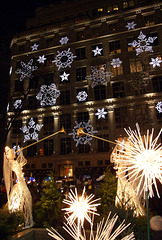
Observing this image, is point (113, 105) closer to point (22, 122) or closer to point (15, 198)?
point (22, 122)

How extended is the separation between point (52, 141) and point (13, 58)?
15.8m

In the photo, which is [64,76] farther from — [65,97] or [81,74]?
[65,97]

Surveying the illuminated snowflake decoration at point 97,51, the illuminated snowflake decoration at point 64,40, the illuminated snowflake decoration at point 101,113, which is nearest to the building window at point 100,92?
the illuminated snowflake decoration at point 101,113

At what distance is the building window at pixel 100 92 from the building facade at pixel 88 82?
0.13 m

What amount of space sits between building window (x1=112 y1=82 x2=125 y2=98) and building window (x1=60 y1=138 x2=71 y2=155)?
8479mm

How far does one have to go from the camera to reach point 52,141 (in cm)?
2645

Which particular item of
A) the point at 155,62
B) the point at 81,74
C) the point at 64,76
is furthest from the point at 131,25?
the point at 64,76

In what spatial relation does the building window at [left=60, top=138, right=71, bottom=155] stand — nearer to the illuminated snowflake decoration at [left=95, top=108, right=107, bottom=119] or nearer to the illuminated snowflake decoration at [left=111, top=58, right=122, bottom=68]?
the illuminated snowflake decoration at [left=95, top=108, right=107, bottom=119]

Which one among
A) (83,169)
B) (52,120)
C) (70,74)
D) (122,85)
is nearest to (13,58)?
(70,74)

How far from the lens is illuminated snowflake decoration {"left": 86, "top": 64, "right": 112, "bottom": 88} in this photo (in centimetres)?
2552

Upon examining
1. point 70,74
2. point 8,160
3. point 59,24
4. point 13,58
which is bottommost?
point 8,160

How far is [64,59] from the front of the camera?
2812 centimetres

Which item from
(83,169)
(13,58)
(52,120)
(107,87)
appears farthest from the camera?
(13,58)

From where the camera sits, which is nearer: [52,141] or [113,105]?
[113,105]
